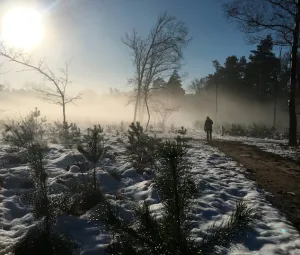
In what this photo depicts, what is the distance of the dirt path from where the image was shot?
5.92m

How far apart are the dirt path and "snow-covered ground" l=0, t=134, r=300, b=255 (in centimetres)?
31

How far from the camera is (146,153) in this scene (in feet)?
34.2

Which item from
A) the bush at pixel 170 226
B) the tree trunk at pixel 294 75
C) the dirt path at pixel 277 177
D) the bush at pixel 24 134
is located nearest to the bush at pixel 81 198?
the bush at pixel 24 134

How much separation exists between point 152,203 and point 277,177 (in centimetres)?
445

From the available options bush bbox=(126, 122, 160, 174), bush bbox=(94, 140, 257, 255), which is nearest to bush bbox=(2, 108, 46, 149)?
bush bbox=(126, 122, 160, 174)

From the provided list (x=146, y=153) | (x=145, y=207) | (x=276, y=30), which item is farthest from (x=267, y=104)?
(x=145, y=207)

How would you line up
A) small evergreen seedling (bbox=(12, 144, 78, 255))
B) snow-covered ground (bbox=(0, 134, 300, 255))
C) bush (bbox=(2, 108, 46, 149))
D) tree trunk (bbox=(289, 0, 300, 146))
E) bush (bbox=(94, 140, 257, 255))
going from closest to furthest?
bush (bbox=(94, 140, 257, 255)), small evergreen seedling (bbox=(12, 144, 78, 255)), snow-covered ground (bbox=(0, 134, 300, 255)), bush (bbox=(2, 108, 46, 149)), tree trunk (bbox=(289, 0, 300, 146))

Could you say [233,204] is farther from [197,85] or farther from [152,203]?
[197,85]

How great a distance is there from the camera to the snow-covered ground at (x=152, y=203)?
434cm

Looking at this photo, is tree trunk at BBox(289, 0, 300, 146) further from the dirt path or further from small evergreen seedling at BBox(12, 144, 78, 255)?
small evergreen seedling at BBox(12, 144, 78, 255)

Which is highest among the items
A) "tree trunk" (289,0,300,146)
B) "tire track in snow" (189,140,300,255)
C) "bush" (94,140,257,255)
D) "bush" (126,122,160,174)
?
"tree trunk" (289,0,300,146)

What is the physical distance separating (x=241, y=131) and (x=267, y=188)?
2049cm

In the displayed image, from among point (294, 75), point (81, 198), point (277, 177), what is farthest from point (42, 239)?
point (294, 75)

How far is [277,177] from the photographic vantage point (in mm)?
8266
